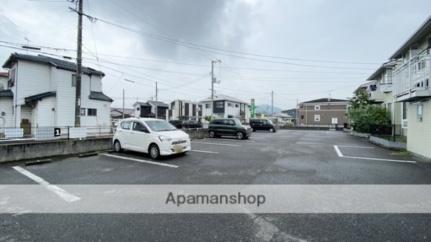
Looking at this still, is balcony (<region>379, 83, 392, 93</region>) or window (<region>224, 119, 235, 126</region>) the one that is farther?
window (<region>224, 119, 235, 126</region>)

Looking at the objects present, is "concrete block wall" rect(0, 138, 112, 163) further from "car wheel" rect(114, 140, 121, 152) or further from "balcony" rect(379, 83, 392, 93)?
"balcony" rect(379, 83, 392, 93)

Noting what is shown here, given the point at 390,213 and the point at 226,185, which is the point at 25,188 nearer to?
the point at 226,185

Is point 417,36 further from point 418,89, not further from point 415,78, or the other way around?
point 418,89

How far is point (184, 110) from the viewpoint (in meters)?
47.4

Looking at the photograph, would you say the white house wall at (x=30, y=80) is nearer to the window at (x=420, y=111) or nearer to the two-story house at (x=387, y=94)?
the window at (x=420, y=111)

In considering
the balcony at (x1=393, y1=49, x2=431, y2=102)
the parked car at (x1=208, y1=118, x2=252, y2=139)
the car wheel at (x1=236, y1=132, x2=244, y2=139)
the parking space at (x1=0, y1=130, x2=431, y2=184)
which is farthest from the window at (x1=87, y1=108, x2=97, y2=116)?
the balcony at (x1=393, y1=49, x2=431, y2=102)

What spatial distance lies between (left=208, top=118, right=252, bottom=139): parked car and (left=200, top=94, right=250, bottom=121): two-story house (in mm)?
21499

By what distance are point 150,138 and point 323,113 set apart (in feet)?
147

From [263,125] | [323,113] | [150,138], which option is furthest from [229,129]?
[323,113]

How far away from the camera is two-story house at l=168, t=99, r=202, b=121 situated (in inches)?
1833

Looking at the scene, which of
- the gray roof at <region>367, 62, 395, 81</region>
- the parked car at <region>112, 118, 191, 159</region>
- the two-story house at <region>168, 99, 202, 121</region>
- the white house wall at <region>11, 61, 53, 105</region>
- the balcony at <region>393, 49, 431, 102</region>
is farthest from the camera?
the two-story house at <region>168, 99, 202, 121</region>

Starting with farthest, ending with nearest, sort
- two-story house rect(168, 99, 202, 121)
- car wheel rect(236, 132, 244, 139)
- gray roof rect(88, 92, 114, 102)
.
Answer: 1. two-story house rect(168, 99, 202, 121)
2. gray roof rect(88, 92, 114, 102)
3. car wheel rect(236, 132, 244, 139)

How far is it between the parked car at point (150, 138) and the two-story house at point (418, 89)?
907 cm

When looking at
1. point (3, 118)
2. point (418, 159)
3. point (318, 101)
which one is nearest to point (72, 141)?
point (3, 118)
